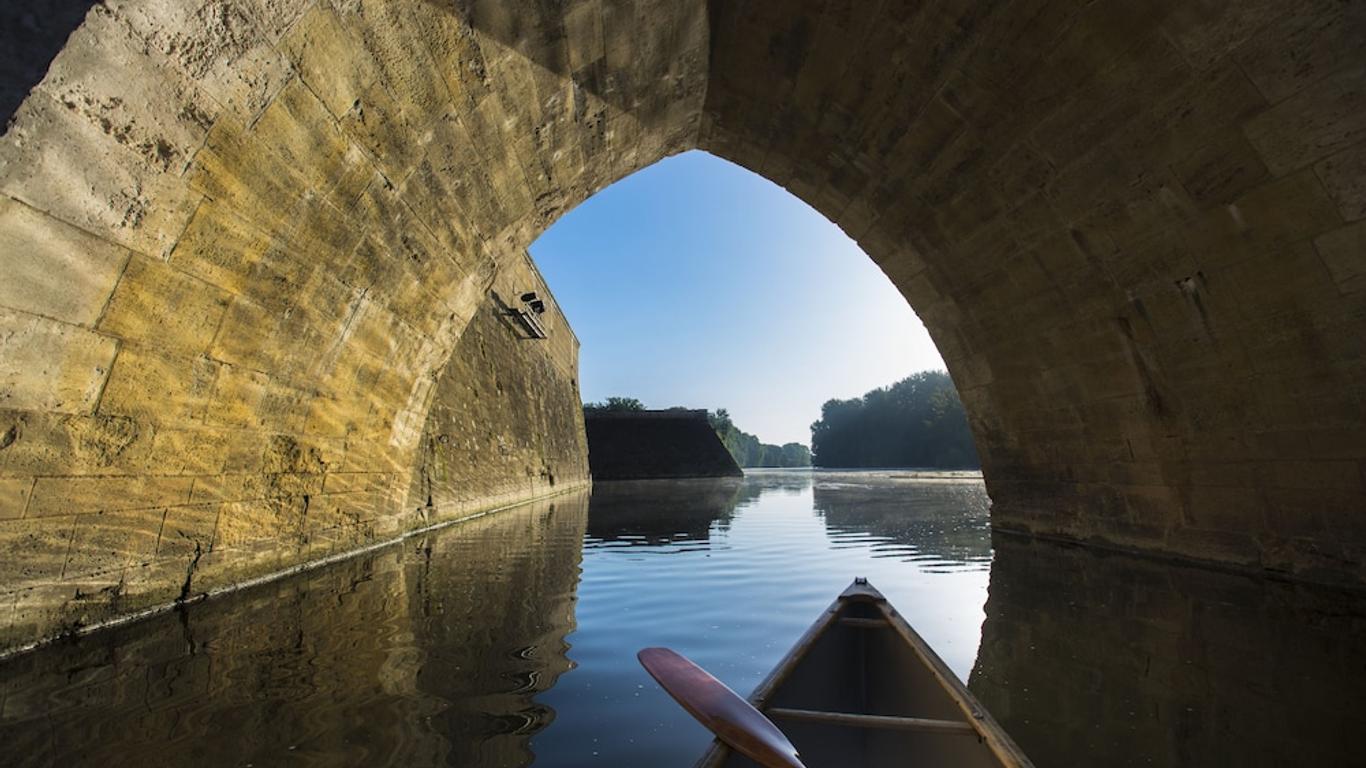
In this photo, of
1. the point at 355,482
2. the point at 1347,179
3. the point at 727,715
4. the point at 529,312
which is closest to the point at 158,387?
the point at 355,482

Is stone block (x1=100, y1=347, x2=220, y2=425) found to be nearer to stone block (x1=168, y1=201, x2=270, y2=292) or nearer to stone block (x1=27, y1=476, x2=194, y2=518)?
stone block (x1=27, y1=476, x2=194, y2=518)

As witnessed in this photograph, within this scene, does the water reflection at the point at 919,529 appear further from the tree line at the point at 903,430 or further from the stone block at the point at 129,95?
the tree line at the point at 903,430

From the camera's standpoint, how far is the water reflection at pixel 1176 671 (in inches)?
113

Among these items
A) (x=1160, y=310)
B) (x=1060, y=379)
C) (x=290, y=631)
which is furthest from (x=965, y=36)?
(x=290, y=631)

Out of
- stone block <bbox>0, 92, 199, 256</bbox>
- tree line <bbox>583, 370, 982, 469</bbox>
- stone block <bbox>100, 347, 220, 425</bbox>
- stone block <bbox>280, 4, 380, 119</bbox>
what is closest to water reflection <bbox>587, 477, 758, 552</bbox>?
stone block <bbox>100, 347, 220, 425</bbox>

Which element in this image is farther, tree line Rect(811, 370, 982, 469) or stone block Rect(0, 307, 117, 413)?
tree line Rect(811, 370, 982, 469)

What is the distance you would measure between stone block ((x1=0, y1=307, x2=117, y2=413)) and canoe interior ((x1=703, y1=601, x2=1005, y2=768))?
448 cm

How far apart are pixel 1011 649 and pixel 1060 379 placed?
18.3 feet

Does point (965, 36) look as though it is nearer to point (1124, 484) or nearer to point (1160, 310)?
point (1160, 310)

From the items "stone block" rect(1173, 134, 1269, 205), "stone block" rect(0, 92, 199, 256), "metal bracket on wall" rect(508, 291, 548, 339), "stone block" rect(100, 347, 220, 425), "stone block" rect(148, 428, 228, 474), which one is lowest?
"stone block" rect(148, 428, 228, 474)

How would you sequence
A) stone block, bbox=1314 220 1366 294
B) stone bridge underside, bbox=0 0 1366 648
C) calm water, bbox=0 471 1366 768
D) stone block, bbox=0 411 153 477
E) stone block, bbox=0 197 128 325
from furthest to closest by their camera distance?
stone block, bbox=1314 220 1366 294, stone bridge underside, bbox=0 0 1366 648, stone block, bbox=0 411 153 477, stone block, bbox=0 197 128 325, calm water, bbox=0 471 1366 768

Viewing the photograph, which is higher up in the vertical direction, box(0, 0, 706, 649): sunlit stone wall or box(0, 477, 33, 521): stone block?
box(0, 0, 706, 649): sunlit stone wall

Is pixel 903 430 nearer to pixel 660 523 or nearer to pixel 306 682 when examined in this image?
pixel 660 523

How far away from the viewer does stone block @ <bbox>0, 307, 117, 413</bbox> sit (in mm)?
3523
